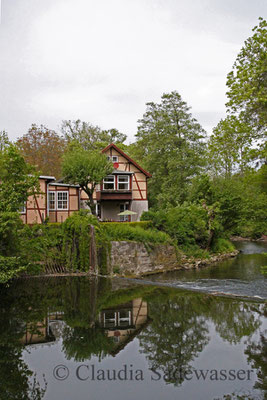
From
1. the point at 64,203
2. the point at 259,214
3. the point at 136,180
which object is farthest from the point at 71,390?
the point at 136,180

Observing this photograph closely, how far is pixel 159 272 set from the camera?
842 inches

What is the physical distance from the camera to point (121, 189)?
32.5m

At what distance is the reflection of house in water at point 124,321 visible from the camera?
8.89 meters

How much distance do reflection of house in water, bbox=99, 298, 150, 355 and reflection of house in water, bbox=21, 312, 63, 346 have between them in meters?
1.31

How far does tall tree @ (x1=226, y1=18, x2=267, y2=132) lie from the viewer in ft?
43.8

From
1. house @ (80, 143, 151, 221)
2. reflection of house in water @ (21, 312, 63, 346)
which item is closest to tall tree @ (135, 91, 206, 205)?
house @ (80, 143, 151, 221)

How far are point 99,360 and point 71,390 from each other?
126cm

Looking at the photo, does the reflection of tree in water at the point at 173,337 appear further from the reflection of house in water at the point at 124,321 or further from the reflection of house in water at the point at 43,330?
the reflection of house in water at the point at 43,330

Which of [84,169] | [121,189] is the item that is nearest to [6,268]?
[84,169]

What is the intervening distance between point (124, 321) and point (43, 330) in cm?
232

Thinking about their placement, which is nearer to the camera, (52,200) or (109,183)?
(52,200)

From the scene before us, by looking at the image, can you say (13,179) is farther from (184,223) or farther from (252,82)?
(184,223)

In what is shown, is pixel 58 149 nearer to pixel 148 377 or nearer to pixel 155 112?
pixel 155 112

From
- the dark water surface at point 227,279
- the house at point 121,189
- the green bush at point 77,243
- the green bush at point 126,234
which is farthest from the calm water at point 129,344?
the house at point 121,189
